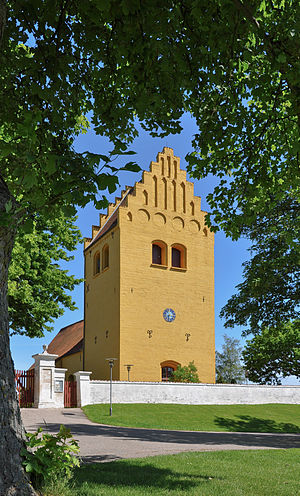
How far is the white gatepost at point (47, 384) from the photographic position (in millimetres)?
22281

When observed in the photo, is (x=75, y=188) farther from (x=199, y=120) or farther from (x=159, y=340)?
(x=159, y=340)

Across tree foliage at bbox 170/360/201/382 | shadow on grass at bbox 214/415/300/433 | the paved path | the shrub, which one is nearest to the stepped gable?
tree foliage at bbox 170/360/201/382

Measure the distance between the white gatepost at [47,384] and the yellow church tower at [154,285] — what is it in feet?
20.8

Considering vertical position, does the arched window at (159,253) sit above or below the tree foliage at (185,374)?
above

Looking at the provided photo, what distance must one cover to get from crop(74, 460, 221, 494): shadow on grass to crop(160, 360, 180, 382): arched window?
75.8 ft

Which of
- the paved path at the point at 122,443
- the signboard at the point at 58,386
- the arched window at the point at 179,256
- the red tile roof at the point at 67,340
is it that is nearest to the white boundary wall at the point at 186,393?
the signboard at the point at 58,386

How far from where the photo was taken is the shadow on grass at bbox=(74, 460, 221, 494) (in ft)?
21.6

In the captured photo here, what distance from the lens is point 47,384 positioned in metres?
22.5

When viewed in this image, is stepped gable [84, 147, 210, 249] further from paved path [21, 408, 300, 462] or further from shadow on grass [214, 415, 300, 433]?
paved path [21, 408, 300, 462]

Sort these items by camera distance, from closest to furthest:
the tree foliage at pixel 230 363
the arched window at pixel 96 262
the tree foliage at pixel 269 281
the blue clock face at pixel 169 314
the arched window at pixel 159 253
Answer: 1. the tree foliage at pixel 269 281
2. the blue clock face at pixel 169 314
3. the arched window at pixel 159 253
4. the arched window at pixel 96 262
5. the tree foliage at pixel 230 363

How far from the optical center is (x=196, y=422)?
70.3 ft

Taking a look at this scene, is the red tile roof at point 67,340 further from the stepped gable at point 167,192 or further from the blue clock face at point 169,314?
the stepped gable at point 167,192

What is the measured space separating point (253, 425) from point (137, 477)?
17.5 metres

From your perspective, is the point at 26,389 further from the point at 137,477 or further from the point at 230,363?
the point at 230,363
